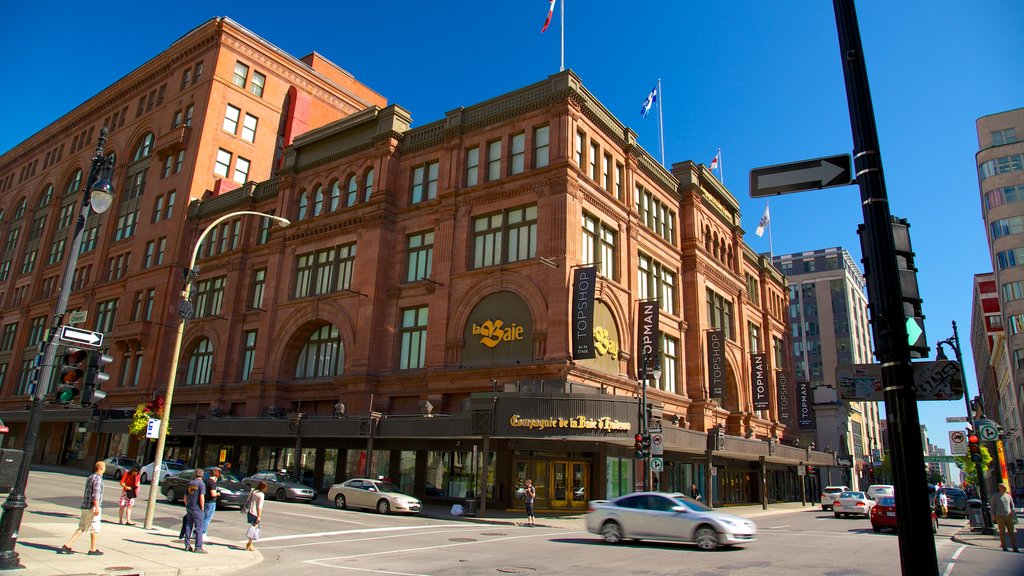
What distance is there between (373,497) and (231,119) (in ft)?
143

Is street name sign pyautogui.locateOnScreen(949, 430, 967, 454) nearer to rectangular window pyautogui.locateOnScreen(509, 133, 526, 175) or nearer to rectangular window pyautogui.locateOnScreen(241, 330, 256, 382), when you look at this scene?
rectangular window pyautogui.locateOnScreen(509, 133, 526, 175)

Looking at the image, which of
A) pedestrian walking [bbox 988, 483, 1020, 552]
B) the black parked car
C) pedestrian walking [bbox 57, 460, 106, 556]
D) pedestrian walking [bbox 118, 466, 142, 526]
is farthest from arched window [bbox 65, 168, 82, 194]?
pedestrian walking [bbox 988, 483, 1020, 552]

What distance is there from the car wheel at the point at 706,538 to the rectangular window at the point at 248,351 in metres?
37.1

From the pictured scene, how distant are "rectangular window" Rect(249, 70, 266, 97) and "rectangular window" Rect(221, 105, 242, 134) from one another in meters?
3.03

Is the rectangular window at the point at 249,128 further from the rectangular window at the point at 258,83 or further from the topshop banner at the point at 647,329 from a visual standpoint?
the topshop banner at the point at 647,329

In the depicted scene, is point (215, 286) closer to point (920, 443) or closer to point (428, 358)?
point (428, 358)

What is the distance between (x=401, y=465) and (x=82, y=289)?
44.7 m

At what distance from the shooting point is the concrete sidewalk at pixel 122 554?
12180mm

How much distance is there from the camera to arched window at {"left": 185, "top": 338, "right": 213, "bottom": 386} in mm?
48781

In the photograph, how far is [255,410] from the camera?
42.7 metres

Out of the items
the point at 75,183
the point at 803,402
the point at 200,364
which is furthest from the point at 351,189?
the point at 803,402

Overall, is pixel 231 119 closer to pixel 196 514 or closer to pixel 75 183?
pixel 75 183

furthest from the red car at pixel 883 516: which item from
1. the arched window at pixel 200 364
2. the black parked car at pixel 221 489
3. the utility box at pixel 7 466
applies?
the arched window at pixel 200 364

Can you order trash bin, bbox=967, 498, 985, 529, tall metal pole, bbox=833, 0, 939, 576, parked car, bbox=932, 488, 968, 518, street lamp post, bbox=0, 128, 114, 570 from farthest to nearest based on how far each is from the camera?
parked car, bbox=932, 488, 968, 518, trash bin, bbox=967, 498, 985, 529, street lamp post, bbox=0, 128, 114, 570, tall metal pole, bbox=833, 0, 939, 576
